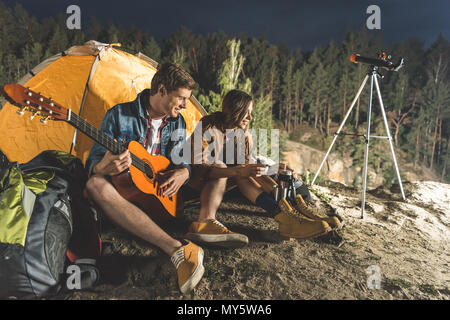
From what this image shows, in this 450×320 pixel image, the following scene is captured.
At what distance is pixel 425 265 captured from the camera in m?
2.98

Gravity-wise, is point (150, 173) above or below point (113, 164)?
below

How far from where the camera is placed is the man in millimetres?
2248

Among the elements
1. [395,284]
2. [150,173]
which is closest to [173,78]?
[150,173]

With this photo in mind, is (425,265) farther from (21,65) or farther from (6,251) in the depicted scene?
(21,65)

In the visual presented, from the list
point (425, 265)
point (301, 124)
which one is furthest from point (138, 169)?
point (301, 124)

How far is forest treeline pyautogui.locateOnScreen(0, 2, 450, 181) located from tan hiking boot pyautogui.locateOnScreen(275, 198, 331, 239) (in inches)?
977

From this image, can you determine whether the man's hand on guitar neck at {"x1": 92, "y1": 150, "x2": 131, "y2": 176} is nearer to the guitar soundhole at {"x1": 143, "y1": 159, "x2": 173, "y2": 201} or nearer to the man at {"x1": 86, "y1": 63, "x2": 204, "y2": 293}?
the man at {"x1": 86, "y1": 63, "x2": 204, "y2": 293}

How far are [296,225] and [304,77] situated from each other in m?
35.9

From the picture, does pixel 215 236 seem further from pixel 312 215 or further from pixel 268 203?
pixel 312 215

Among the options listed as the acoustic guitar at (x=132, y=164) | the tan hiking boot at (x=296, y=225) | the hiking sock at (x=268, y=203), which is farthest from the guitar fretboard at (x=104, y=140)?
the tan hiking boot at (x=296, y=225)

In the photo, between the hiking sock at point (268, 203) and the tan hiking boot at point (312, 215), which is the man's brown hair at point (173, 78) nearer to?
the hiking sock at point (268, 203)

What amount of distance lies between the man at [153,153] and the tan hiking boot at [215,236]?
0.38 m

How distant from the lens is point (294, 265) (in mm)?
2658

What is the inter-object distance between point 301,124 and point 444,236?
117 ft
